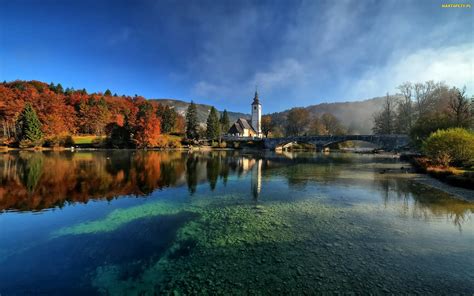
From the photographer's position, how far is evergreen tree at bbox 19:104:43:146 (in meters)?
62.8

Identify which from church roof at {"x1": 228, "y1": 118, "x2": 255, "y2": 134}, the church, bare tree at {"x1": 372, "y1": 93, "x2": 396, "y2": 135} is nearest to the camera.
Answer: bare tree at {"x1": 372, "y1": 93, "x2": 396, "y2": 135}

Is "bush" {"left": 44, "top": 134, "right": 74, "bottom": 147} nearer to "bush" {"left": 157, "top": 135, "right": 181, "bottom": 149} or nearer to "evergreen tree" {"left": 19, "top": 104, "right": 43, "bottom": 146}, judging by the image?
"evergreen tree" {"left": 19, "top": 104, "right": 43, "bottom": 146}

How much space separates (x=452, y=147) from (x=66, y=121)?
9889cm

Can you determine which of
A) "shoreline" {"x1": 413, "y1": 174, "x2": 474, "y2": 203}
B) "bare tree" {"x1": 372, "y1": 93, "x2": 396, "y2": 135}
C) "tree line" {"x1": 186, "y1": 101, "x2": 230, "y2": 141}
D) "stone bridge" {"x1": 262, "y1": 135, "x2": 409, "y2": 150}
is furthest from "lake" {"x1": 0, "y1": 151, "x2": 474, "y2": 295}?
"tree line" {"x1": 186, "y1": 101, "x2": 230, "y2": 141}

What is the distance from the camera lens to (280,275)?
6980 mm

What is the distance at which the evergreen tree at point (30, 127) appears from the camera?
206ft

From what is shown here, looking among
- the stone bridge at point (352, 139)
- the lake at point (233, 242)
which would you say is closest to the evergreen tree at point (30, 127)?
the lake at point (233, 242)

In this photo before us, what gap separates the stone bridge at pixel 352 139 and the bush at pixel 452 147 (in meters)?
37.2

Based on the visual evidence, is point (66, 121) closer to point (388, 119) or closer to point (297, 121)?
point (297, 121)

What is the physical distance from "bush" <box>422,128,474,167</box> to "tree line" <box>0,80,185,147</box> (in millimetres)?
67266

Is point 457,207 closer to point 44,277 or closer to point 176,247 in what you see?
point 176,247

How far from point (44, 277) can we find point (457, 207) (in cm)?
2004

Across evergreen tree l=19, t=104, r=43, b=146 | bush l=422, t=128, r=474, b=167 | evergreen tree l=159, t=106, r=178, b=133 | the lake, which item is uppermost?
evergreen tree l=159, t=106, r=178, b=133

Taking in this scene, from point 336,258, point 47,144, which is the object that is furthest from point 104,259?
point 47,144
